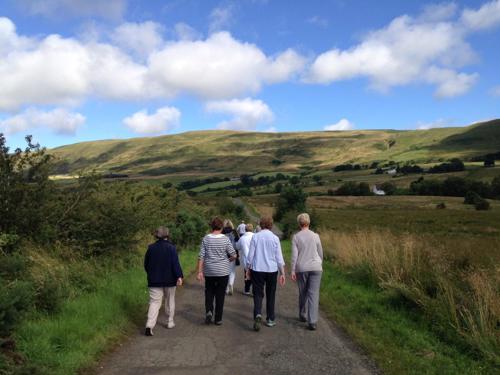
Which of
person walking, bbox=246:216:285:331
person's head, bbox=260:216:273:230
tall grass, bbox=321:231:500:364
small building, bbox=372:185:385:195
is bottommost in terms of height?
small building, bbox=372:185:385:195

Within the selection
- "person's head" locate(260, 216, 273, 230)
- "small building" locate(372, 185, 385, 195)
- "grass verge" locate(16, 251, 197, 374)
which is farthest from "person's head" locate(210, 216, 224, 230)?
"small building" locate(372, 185, 385, 195)

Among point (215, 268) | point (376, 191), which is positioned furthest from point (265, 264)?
point (376, 191)

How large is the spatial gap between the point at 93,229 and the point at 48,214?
1714mm

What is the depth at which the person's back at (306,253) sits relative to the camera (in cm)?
908

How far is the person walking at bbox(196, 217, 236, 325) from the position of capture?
29.0 ft

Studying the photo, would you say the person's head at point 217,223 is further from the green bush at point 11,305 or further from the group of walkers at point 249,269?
the green bush at point 11,305

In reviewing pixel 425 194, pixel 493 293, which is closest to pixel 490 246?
pixel 493 293

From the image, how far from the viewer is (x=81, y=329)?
23.4 ft

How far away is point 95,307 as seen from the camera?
831 centimetres

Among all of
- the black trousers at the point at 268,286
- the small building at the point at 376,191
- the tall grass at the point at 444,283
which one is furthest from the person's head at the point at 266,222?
the small building at the point at 376,191

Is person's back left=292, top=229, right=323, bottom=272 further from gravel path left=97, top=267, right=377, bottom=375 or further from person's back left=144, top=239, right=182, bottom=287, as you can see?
person's back left=144, top=239, right=182, bottom=287

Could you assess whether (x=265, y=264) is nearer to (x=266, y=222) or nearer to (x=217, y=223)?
(x=266, y=222)

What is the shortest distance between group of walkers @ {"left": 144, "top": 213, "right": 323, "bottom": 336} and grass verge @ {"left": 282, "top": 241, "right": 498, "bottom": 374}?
1.11 metres

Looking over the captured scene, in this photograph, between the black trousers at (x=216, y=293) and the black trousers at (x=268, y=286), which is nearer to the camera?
the black trousers at (x=216, y=293)
